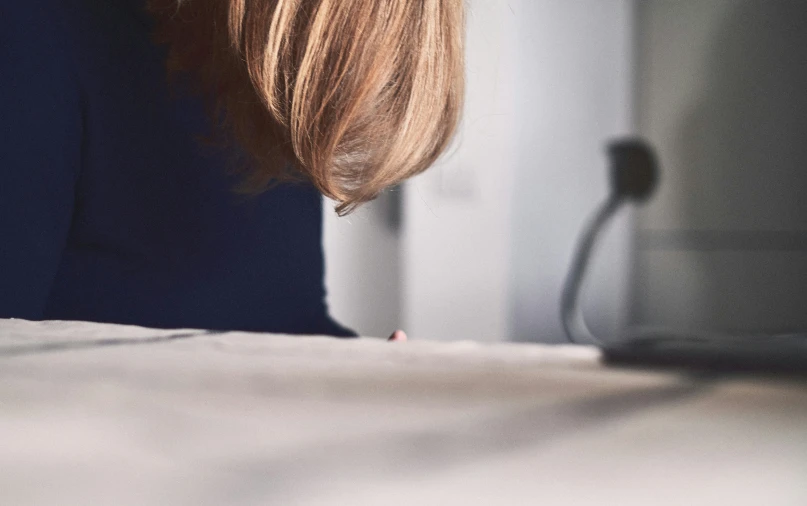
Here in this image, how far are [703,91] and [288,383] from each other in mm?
1052

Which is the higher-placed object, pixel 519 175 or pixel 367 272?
pixel 519 175

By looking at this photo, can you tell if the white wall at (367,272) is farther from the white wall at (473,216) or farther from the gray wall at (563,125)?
the gray wall at (563,125)

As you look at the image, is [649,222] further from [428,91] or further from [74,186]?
[74,186]

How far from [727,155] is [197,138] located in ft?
2.87

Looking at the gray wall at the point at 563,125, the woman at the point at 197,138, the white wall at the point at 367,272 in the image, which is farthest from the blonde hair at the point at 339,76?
the gray wall at the point at 563,125

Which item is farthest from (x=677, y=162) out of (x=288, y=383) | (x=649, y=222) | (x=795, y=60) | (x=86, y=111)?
(x=288, y=383)

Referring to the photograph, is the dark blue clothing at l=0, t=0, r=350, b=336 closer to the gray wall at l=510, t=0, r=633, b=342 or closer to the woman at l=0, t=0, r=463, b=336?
the woman at l=0, t=0, r=463, b=336

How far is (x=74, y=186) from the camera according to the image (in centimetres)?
40

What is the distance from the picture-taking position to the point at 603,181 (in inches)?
39.5

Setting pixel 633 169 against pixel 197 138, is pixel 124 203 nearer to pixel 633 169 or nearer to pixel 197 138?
pixel 197 138

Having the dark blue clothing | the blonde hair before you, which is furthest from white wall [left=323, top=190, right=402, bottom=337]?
the blonde hair

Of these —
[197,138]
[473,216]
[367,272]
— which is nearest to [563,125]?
[473,216]

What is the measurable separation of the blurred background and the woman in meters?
0.43

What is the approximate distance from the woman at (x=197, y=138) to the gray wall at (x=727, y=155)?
0.71m
